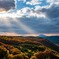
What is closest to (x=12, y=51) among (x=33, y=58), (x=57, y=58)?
(x=33, y=58)

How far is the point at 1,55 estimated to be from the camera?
128 m

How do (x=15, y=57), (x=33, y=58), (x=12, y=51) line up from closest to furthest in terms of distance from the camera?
(x=15, y=57)
(x=33, y=58)
(x=12, y=51)

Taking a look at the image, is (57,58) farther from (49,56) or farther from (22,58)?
(22,58)

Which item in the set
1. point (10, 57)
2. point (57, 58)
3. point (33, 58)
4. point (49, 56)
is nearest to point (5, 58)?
point (10, 57)

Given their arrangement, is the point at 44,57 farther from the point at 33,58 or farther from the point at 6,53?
the point at 6,53

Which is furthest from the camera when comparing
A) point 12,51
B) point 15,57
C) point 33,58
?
point 12,51

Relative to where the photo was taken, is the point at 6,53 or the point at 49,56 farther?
the point at 49,56

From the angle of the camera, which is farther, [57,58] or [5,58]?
[57,58]

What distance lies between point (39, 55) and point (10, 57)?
68.5 ft

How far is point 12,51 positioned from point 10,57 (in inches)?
899

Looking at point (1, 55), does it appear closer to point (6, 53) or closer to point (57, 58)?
point (6, 53)

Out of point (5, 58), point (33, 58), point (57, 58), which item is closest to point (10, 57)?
point (5, 58)

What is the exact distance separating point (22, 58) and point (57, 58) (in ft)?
119

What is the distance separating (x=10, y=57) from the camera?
12531cm
